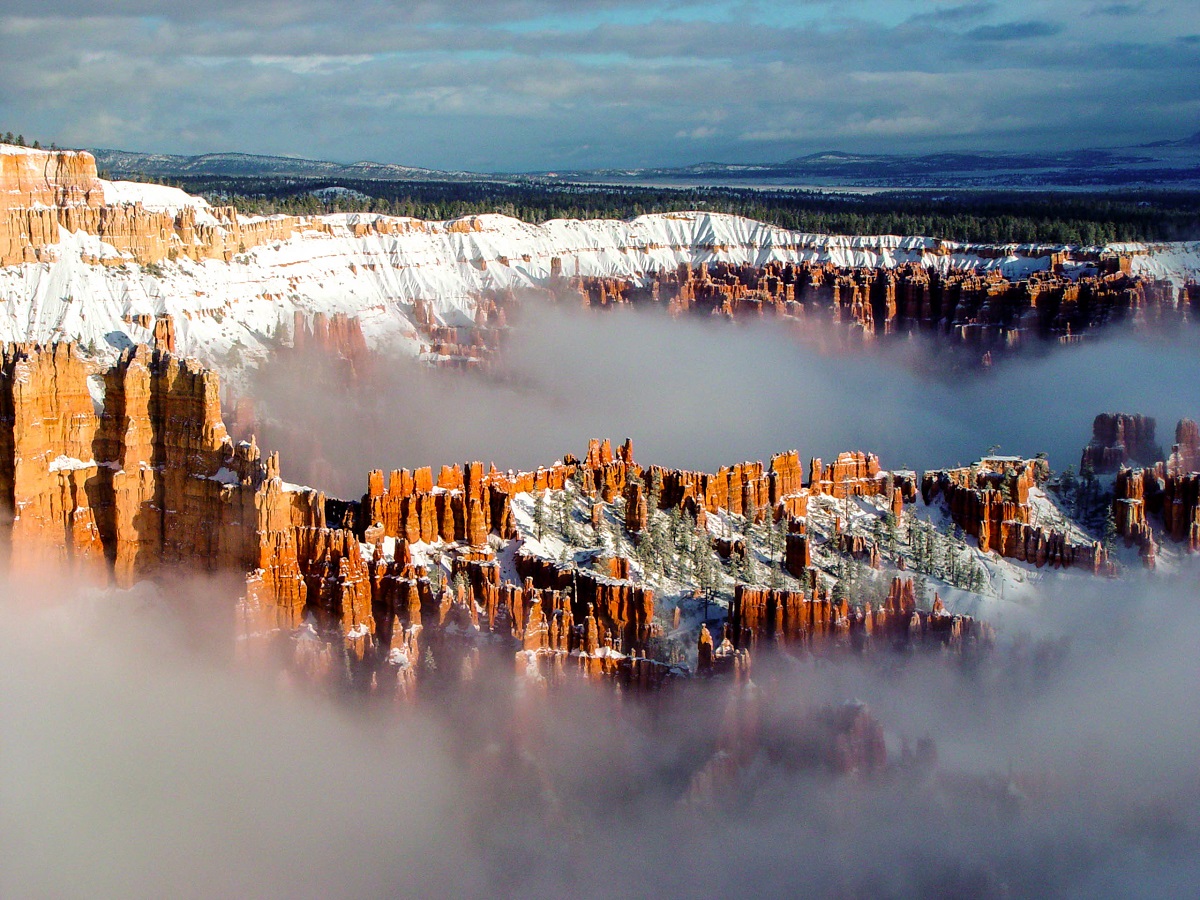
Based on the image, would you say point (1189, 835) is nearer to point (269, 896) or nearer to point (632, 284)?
point (269, 896)

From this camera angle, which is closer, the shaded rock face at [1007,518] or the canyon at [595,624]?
the canyon at [595,624]

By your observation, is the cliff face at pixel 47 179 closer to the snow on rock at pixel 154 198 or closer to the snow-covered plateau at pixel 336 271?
the snow-covered plateau at pixel 336 271

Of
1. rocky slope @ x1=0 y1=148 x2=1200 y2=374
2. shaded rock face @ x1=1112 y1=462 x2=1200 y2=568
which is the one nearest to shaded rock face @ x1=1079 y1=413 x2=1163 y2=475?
shaded rock face @ x1=1112 y1=462 x2=1200 y2=568

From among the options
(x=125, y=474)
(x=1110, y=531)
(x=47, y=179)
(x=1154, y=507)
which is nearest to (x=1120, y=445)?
(x=1154, y=507)

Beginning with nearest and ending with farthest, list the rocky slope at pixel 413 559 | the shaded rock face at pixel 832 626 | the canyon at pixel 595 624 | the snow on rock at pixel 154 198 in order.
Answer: the canyon at pixel 595 624 → the rocky slope at pixel 413 559 → the shaded rock face at pixel 832 626 → the snow on rock at pixel 154 198

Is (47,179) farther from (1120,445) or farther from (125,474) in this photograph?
(1120,445)

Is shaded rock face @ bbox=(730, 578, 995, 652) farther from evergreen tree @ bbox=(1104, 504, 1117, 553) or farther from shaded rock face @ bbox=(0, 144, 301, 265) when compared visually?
shaded rock face @ bbox=(0, 144, 301, 265)

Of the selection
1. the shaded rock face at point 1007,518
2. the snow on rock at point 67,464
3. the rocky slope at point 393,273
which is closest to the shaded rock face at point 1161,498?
the shaded rock face at point 1007,518

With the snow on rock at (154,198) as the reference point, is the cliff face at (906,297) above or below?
below

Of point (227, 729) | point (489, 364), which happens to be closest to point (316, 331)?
point (489, 364)
